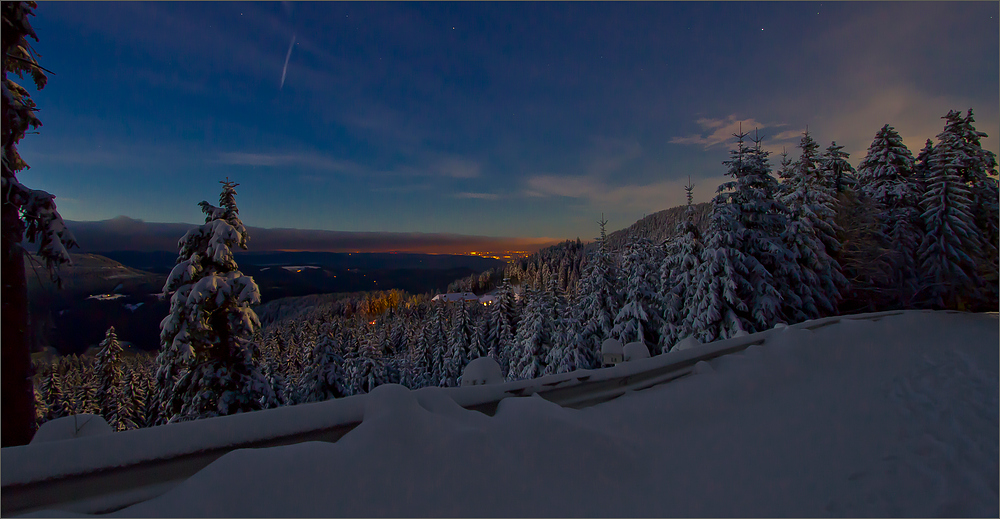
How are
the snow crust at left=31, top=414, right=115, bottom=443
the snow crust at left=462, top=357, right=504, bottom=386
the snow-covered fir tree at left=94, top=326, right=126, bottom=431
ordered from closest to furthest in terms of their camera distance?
the snow crust at left=31, top=414, right=115, bottom=443, the snow crust at left=462, top=357, right=504, bottom=386, the snow-covered fir tree at left=94, top=326, right=126, bottom=431

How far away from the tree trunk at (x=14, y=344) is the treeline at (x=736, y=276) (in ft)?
12.8

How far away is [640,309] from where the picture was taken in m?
19.3

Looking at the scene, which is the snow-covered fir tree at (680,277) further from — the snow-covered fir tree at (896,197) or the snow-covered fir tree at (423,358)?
the snow-covered fir tree at (423,358)

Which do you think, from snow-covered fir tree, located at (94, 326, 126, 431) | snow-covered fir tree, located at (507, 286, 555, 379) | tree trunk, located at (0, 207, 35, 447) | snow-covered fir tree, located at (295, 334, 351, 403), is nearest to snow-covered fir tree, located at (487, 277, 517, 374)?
snow-covered fir tree, located at (507, 286, 555, 379)

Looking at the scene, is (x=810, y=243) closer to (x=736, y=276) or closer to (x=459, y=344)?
(x=736, y=276)

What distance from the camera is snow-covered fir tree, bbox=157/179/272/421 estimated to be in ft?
31.3

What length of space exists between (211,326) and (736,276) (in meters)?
17.7

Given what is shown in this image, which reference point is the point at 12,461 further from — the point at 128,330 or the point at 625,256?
the point at 128,330

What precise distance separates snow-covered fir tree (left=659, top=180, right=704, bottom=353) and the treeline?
69mm

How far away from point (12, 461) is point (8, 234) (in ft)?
22.1

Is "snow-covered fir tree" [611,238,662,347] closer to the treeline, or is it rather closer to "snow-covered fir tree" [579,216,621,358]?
the treeline

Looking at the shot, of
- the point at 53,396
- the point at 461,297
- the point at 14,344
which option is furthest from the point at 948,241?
the point at 53,396

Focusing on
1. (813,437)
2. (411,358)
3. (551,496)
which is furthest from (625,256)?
(411,358)

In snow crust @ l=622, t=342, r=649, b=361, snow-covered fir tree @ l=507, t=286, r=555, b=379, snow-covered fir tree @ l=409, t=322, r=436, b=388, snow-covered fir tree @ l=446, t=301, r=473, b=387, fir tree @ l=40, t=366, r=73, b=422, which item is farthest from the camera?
snow-covered fir tree @ l=409, t=322, r=436, b=388
